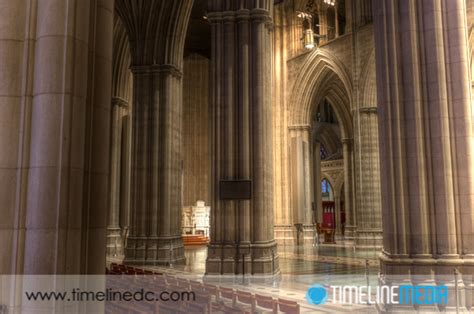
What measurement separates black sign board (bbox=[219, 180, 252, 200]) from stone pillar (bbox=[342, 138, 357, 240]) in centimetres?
1801

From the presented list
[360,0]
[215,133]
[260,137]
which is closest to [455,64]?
[260,137]

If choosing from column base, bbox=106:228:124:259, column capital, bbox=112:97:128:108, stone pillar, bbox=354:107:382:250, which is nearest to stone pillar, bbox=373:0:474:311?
stone pillar, bbox=354:107:382:250

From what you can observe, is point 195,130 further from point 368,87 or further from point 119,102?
point 368,87

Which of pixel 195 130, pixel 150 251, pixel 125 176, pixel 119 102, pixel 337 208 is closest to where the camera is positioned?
pixel 150 251

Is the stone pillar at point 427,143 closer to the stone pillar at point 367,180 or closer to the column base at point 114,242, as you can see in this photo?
the stone pillar at point 367,180

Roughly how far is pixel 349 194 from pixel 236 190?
64.5 ft

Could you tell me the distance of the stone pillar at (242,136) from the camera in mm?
13352

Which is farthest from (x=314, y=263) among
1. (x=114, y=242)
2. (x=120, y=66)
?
(x=120, y=66)

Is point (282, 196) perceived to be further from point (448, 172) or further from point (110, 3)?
point (110, 3)

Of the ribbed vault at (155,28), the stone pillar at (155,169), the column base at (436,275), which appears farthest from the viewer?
the ribbed vault at (155,28)

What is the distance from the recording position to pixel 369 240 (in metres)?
23.4

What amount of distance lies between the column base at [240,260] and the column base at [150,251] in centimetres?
466

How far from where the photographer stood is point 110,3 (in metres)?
4.82

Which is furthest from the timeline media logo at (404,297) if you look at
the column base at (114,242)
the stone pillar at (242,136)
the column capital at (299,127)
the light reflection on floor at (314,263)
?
the column capital at (299,127)
